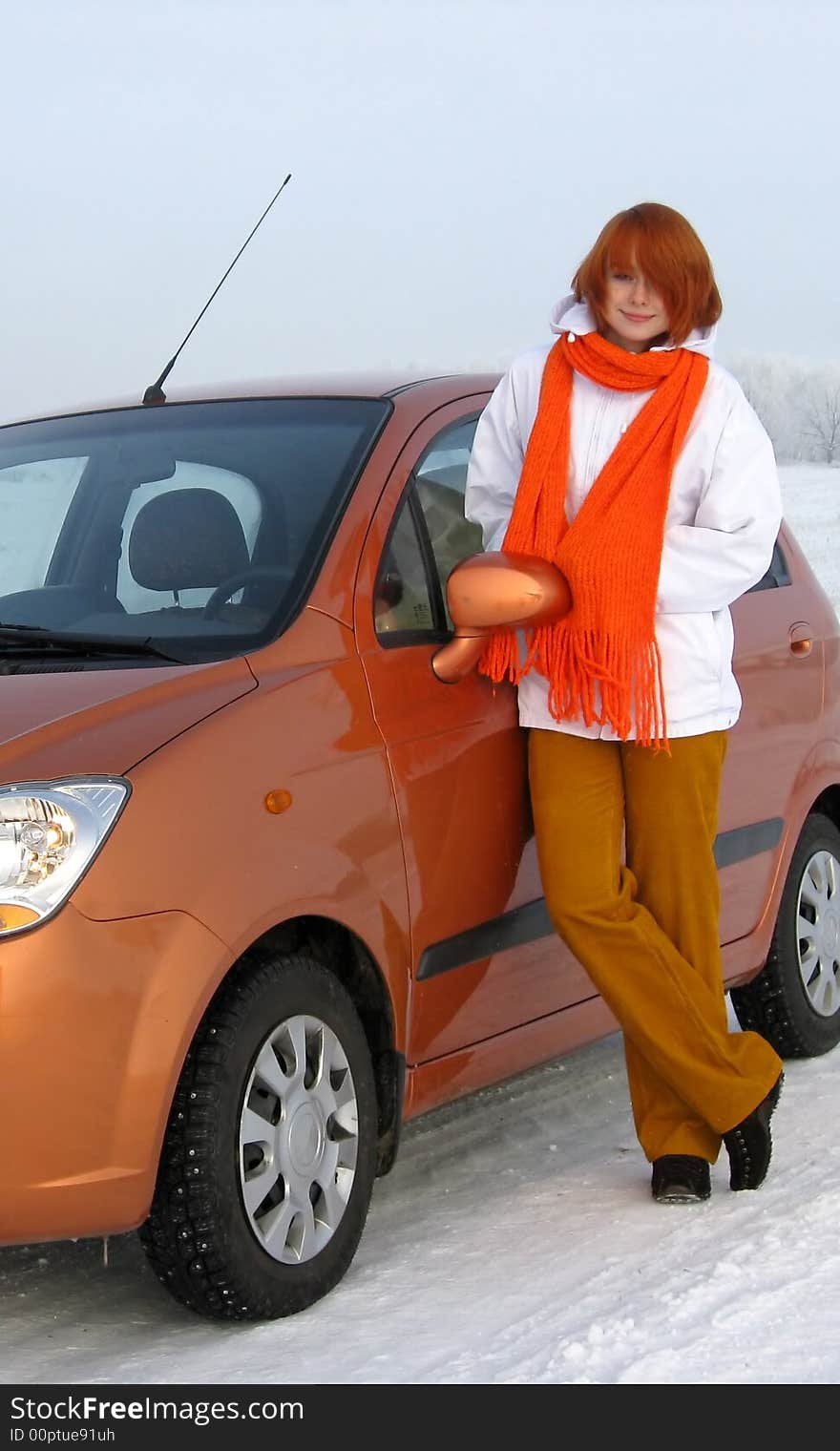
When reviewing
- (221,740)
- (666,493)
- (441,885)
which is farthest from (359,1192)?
(666,493)

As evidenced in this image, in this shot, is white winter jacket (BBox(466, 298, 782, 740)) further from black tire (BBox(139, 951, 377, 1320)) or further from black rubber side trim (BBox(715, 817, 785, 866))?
black tire (BBox(139, 951, 377, 1320))

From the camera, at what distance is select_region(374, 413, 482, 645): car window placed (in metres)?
3.83

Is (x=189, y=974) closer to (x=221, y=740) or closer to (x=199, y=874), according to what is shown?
(x=199, y=874)

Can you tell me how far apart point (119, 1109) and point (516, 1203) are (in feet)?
4.15

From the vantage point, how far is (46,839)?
3053 mm

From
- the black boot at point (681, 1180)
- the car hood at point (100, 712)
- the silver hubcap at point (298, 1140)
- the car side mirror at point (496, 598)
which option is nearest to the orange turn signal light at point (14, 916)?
the car hood at point (100, 712)

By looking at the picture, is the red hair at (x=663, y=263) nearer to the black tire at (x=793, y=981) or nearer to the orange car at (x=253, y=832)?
the orange car at (x=253, y=832)

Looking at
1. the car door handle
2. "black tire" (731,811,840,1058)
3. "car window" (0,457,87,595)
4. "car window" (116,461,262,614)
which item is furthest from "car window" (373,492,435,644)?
"black tire" (731,811,840,1058)

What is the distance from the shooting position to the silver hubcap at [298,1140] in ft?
11.0

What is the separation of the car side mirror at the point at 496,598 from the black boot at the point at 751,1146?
3.49 ft

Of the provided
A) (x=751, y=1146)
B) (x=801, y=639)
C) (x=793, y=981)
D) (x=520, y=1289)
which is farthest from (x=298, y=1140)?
(x=801, y=639)

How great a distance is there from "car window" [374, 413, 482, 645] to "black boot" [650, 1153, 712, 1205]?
113 centimetres

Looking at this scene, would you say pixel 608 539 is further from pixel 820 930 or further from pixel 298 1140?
pixel 820 930

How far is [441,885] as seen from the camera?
148 inches
